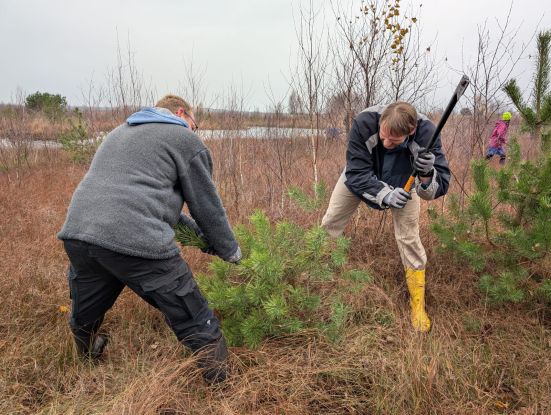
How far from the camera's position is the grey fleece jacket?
1.47 m

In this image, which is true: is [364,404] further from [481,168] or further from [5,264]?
[5,264]

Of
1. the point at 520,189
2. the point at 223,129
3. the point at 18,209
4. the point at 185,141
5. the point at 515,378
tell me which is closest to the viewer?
the point at 185,141

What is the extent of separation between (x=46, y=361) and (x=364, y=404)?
1.73 metres

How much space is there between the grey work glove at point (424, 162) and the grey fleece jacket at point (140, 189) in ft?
3.98

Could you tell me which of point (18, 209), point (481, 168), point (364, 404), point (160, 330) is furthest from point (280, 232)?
point (18, 209)

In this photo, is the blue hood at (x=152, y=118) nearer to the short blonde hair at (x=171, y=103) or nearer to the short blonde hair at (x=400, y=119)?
the short blonde hair at (x=171, y=103)

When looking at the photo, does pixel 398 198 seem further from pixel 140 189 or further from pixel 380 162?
pixel 140 189

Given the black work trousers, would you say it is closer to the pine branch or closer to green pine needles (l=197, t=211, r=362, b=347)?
green pine needles (l=197, t=211, r=362, b=347)

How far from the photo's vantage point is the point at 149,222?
59.7 inches

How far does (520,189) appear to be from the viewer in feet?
6.77

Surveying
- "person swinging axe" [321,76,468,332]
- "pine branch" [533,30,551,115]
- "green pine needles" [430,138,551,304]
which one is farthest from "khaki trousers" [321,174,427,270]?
"pine branch" [533,30,551,115]

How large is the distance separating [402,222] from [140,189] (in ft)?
5.70

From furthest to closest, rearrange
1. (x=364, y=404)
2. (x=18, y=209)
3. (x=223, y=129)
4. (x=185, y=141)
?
(x=223, y=129), (x=18, y=209), (x=364, y=404), (x=185, y=141)

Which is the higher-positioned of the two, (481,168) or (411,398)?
(481,168)
